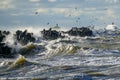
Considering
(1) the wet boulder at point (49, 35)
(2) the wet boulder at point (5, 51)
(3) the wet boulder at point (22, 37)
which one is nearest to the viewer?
(2) the wet boulder at point (5, 51)

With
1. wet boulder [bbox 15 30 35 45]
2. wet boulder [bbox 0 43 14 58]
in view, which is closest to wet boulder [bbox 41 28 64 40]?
wet boulder [bbox 15 30 35 45]

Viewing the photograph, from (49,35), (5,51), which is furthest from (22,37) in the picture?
(49,35)

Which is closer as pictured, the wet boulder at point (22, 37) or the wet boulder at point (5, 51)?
the wet boulder at point (5, 51)

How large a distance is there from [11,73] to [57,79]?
7779 millimetres

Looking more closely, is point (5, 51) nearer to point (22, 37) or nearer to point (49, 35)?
point (22, 37)

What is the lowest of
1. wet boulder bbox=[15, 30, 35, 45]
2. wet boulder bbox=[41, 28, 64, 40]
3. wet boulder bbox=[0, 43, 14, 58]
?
wet boulder bbox=[41, 28, 64, 40]

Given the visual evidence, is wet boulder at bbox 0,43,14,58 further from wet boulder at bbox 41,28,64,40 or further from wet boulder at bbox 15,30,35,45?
wet boulder at bbox 41,28,64,40

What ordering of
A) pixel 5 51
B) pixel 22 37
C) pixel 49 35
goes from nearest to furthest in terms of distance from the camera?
pixel 5 51 < pixel 22 37 < pixel 49 35

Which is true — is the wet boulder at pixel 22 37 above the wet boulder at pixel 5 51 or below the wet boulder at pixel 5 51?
below

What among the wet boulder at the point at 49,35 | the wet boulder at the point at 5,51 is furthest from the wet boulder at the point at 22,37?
the wet boulder at the point at 49,35

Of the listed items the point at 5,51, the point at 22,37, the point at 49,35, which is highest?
the point at 5,51

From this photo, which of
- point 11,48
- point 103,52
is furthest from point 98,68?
point 11,48

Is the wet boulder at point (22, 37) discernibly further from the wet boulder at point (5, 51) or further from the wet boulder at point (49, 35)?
the wet boulder at point (49, 35)

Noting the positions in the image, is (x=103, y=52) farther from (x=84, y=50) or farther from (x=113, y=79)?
(x=113, y=79)
